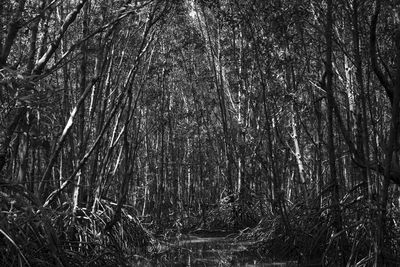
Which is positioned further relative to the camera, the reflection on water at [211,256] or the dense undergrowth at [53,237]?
the reflection on water at [211,256]

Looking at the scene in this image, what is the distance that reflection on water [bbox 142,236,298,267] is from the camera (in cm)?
695

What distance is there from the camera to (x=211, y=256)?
7.69m

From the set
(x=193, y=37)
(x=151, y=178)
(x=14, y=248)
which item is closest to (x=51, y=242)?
(x=14, y=248)

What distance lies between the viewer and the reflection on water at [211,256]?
6949mm

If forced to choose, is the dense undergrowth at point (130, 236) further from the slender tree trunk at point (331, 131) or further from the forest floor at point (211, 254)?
the forest floor at point (211, 254)

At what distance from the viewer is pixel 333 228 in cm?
A: 674

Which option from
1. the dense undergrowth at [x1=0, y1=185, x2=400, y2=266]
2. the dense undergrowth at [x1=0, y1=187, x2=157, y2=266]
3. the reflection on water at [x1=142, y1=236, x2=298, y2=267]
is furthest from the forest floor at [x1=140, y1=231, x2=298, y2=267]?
the dense undergrowth at [x1=0, y1=187, x2=157, y2=266]

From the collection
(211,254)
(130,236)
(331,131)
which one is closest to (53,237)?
(331,131)

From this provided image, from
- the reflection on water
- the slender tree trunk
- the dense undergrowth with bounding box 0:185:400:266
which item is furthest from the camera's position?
the reflection on water

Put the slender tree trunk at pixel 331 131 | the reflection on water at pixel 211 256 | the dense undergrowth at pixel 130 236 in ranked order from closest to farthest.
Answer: the dense undergrowth at pixel 130 236, the slender tree trunk at pixel 331 131, the reflection on water at pixel 211 256

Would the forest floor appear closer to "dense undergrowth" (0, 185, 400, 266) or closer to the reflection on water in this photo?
the reflection on water

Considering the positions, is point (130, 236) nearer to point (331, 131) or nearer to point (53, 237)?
point (53, 237)

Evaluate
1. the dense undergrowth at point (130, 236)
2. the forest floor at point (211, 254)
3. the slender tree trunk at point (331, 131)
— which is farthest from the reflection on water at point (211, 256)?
the slender tree trunk at point (331, 131)

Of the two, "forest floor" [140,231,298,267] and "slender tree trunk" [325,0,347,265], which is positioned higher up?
"slender tree trunk" [325,0,347,265]
